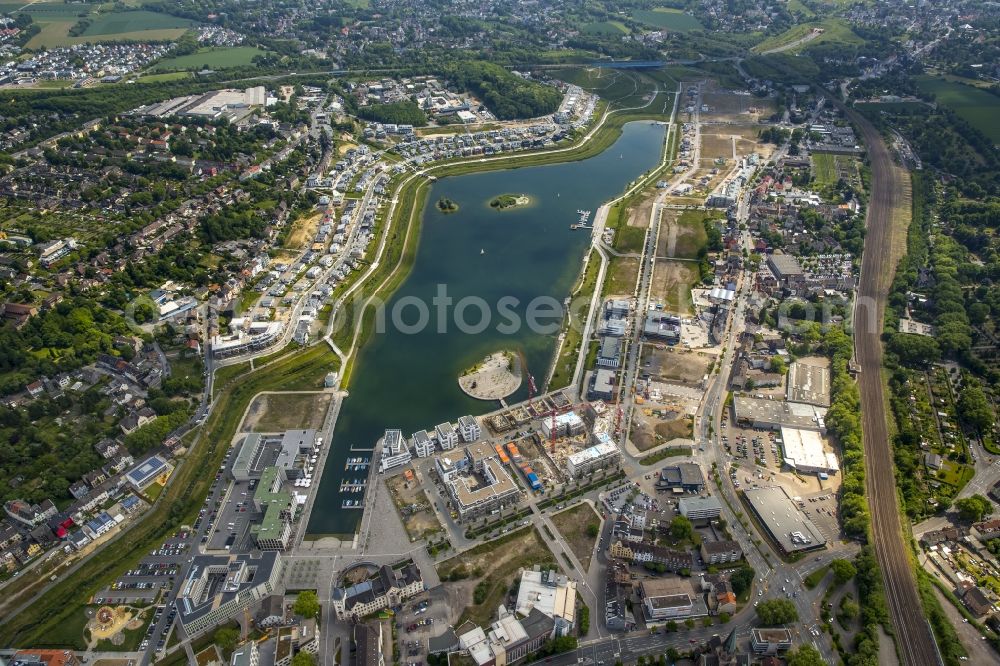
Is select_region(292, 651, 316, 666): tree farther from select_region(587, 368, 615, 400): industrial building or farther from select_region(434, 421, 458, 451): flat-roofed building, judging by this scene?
select_region(587, 368, 615, 400): industrial building

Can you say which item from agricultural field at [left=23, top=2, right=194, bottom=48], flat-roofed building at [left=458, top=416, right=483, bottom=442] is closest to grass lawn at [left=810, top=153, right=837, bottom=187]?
flat-roofed building at [left=458, top=416, right=483, bottom=442]

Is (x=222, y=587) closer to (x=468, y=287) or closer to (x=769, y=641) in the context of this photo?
(x=769, y=641)

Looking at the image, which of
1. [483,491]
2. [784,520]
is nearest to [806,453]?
[784,520]

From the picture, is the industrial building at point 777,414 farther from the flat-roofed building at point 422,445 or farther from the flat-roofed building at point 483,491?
the flat-roofed building at point 422,445

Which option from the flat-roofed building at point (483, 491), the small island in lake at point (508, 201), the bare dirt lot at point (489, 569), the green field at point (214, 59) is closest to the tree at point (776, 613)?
the bare dirt lot at point (489, 569)

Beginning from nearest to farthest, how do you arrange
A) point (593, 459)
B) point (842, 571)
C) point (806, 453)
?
point (842, 571) < point (593, 459) < point (806, 453)

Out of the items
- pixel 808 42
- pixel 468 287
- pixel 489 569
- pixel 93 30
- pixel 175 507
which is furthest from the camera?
pixel 808 42

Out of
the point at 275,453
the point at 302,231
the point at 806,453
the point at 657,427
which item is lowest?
the point at 275,453
